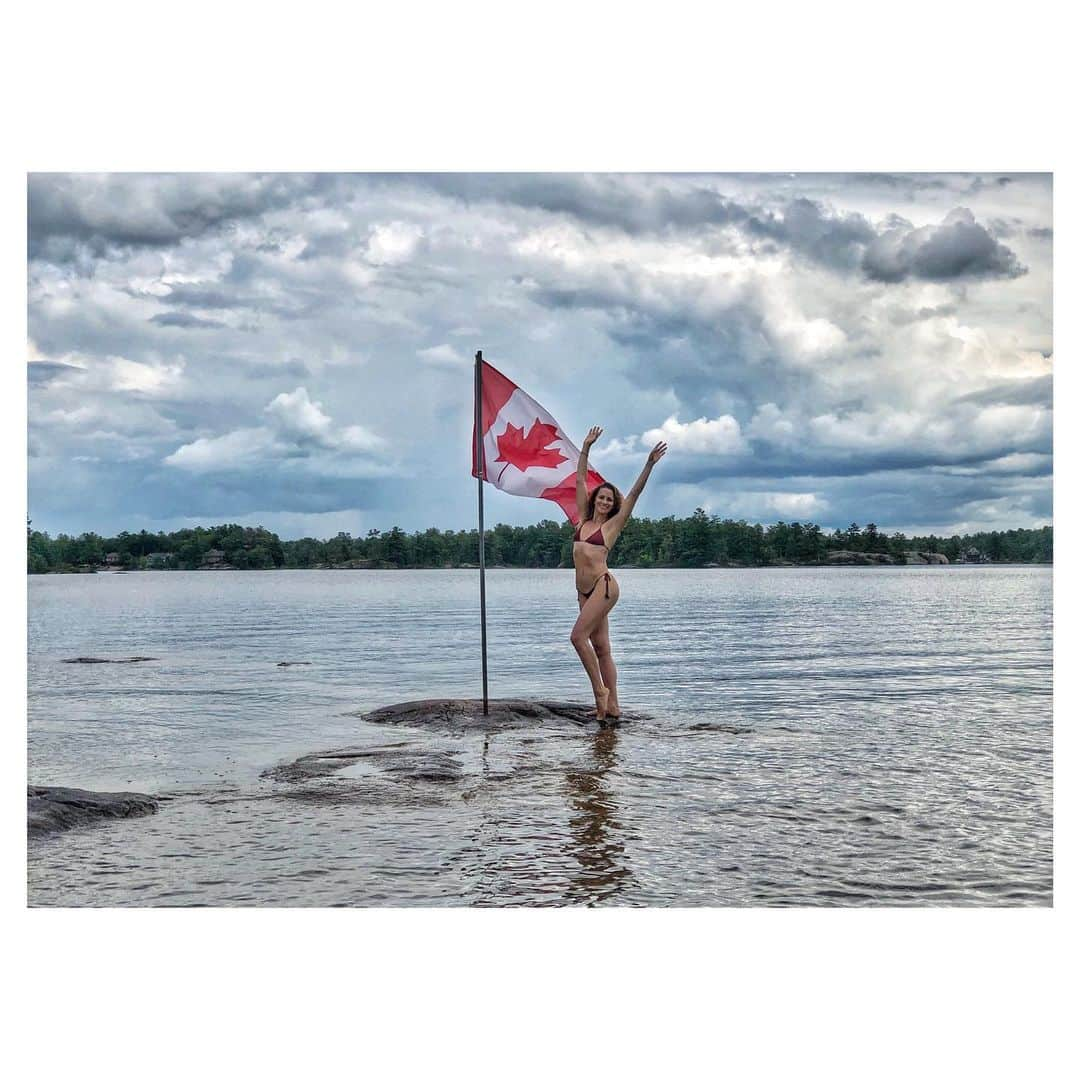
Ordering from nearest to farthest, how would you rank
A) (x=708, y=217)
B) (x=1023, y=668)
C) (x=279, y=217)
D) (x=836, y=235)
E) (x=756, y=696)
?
(x=756, y=696) → (x=1023, y=668) → (x=708, y=217) → (x=836, y=235) → (x=279, y=217)

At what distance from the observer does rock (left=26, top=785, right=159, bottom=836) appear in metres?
7.74

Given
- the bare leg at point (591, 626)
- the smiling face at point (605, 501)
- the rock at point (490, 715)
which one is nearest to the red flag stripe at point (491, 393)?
the smiling face at point (605, 501)

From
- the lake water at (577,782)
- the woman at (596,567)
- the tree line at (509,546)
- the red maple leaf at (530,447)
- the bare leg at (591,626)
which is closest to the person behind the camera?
the lake water at (577,782)

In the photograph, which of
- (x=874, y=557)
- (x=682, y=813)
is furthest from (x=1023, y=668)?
(x=874, y=557)

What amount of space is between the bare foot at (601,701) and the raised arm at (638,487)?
1.83 metres

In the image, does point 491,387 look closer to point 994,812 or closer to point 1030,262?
point 994,812

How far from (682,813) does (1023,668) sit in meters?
11.8

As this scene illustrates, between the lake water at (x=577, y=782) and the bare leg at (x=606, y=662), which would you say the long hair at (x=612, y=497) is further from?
the lake water at (x=577, y=782)

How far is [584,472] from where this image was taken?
11328mm

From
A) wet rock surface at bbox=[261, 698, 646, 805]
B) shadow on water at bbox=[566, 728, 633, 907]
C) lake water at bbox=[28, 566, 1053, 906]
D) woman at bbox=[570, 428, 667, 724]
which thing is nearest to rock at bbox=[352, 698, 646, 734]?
wet rock surface at bbox=[261, 698, 646, 805]

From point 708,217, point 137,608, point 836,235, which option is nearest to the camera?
point 708,217

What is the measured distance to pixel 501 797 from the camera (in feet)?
27.6

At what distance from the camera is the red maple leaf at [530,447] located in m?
12.1

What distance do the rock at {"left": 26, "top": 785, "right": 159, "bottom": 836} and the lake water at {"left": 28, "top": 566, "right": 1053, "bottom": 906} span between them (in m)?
0.17
